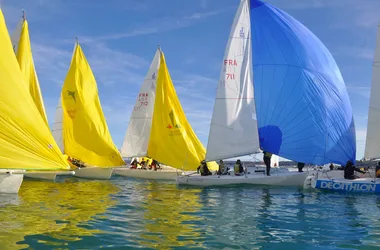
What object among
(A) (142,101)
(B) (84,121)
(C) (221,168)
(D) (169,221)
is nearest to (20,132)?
(D) (169,221)

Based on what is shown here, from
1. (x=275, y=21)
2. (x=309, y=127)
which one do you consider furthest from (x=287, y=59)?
(x=309, y=127)

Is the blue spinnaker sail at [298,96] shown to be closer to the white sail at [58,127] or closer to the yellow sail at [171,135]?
the yellow sail at [171,135]

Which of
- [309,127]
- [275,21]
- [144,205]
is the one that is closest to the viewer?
[144,205]

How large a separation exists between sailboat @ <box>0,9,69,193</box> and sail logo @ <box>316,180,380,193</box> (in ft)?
44.2

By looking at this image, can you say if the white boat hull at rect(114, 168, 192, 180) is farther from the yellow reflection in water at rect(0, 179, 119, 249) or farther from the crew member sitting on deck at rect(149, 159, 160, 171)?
the yellow reflection in water at rect(0, 179, 119, 249)

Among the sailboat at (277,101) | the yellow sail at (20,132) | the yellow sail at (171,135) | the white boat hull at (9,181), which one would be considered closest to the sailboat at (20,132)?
the yellow sail at (20,132)

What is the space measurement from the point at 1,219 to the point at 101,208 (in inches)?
143

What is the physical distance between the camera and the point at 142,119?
3616 cm

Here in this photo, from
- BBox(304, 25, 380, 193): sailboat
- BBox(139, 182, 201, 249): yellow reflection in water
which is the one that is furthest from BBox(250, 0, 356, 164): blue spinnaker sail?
BBox(139, 182, 201, 249): yellow reflection in water

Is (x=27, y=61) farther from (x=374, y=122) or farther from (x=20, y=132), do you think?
(x=374, y=122)

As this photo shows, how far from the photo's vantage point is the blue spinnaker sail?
76.2 ft

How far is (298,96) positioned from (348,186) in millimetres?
6220

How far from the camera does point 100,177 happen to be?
29062mm

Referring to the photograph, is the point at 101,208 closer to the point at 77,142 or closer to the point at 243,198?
the point at 243,198
